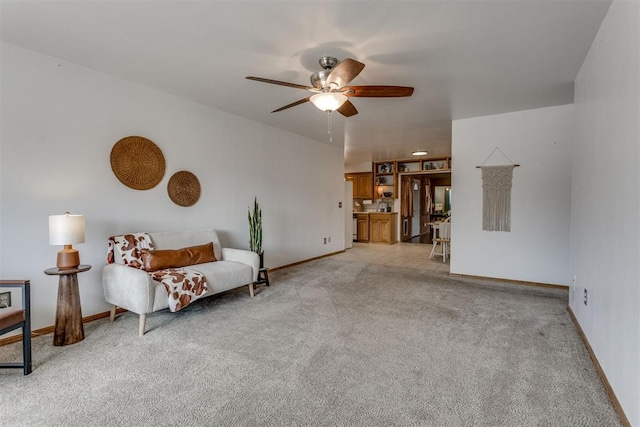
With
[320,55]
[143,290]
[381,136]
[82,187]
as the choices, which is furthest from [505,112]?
[82,187]

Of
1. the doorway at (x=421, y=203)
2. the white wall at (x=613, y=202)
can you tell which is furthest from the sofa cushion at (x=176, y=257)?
the doorway at (x=421, y=203)

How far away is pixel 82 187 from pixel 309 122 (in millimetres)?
3058

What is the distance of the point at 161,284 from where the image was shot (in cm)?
282

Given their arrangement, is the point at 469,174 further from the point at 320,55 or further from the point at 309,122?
the point at 320,55

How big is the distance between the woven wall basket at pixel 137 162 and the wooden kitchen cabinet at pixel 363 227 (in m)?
6.33

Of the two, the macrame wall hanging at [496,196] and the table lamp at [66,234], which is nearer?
the table lamp at [66,234]

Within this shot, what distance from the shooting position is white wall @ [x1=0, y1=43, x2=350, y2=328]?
2.63m

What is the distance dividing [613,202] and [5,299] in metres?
4.43

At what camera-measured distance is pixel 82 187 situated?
3020 mm

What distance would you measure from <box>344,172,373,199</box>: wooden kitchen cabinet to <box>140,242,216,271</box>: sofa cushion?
626 centimetres

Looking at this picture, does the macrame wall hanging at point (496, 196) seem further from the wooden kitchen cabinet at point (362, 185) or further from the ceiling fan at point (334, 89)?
the wooden kitchen cabinet at point (362, 185)

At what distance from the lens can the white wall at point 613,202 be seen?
161 centimetres

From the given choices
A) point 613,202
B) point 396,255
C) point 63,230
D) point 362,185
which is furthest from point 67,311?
point 362,185

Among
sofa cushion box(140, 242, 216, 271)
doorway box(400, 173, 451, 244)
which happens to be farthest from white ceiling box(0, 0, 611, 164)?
doorway box(400, 173, 451, 244)
